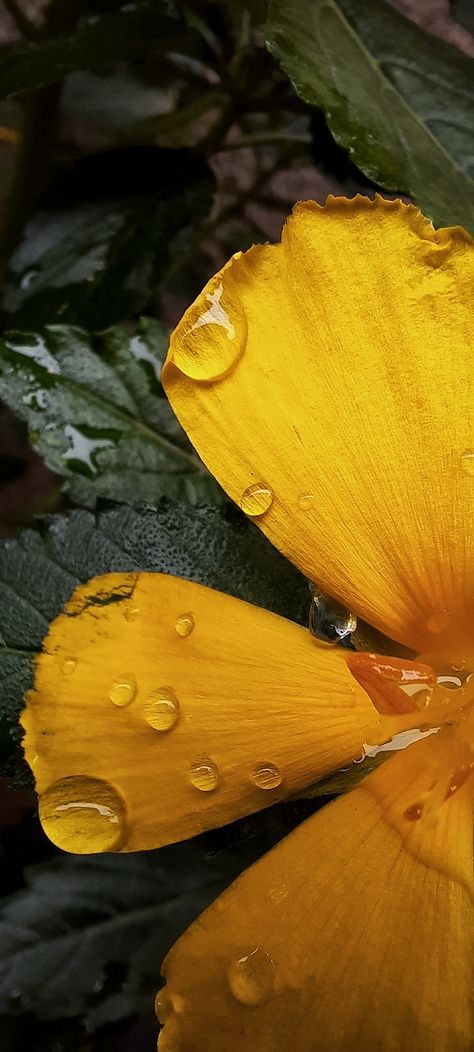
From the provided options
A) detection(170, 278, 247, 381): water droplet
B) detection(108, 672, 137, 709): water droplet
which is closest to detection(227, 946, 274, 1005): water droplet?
detection(108, 672, 137, 709): water droplet

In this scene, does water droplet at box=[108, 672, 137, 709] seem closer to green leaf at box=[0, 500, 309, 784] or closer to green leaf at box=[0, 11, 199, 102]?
green leaf at box=[0, 500, 309, 784]

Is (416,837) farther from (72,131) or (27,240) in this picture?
(72,131)

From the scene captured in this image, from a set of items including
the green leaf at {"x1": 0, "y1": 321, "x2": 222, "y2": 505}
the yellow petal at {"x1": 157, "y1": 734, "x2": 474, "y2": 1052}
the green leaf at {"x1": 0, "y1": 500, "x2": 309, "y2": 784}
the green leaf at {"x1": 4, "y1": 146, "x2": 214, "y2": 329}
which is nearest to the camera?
the yellow petal at {"x1": 157, "y1": 734, "x2": 474, "y2": 1052}

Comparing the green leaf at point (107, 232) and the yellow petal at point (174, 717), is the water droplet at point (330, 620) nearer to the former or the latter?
the yellow petal at point (174, 717)

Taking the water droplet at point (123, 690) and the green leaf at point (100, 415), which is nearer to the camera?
the water droplet at point (123, 690)

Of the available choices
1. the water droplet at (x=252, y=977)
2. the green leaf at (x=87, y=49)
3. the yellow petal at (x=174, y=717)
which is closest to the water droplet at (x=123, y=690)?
the yellow petal at (x=174, y=717)

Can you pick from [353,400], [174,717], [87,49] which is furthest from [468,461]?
[87,49]
